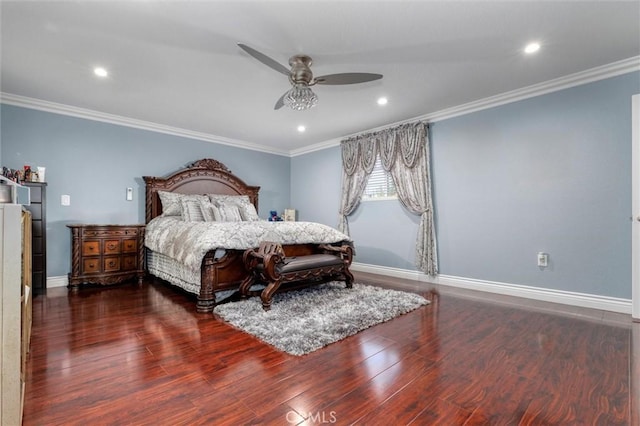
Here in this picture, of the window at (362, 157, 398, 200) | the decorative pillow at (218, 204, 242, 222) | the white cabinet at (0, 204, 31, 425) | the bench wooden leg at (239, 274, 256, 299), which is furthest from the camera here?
the window at (362, 157, 398, 200)

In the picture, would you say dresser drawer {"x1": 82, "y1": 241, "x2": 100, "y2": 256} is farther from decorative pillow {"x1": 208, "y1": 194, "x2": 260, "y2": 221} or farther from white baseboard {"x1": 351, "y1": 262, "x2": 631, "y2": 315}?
white baseboard {"x1": 351, "y1": 262, "x2": 631, "y2": 315}

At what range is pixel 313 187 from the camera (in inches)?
233

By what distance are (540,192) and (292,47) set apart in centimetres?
306

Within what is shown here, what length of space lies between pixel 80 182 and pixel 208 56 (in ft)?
9.22

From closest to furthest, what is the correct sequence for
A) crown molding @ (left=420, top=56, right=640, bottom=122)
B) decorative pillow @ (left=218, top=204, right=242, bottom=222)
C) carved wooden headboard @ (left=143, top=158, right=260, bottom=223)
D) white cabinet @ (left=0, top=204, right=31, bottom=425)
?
1. white cabinet @ (left=0, top=204, right=31, bottom=425)
2. crown molding @ (left=420, top=56, right=640, bottom=122)
3. decorative pillow @ (left=218, top=204, right=242, bottom=222)
4. carved wooden headboard @ (left=143, top=158, right=260, bottom=223)

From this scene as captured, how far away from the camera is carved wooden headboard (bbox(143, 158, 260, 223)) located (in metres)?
4.48

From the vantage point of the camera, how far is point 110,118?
4164 mm

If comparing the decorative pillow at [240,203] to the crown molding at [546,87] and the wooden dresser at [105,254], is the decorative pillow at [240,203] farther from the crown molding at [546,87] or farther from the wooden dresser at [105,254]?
the crown molding at [546,87]

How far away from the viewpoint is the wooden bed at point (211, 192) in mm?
2838

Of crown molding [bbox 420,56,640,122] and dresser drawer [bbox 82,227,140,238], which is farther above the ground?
crown molding [bbox 420,56,640,122]

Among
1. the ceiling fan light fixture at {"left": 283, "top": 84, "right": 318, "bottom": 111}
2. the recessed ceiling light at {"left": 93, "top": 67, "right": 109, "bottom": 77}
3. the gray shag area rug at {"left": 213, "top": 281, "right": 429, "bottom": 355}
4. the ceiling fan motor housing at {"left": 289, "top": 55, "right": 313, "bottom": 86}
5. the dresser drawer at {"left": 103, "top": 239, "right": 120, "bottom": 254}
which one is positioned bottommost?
the gray shag area rug at {"left": 213, "top": 281, "right": 429, "bottom": 355}

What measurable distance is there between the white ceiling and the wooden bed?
4.00ft

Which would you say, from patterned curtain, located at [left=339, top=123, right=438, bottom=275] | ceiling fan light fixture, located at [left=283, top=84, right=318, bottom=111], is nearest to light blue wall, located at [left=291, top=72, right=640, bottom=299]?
patterned curtain, located at [left=339, top=123, right=438, bottom=275]

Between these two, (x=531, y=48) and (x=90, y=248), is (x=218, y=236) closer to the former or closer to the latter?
(x=90, y=248)
